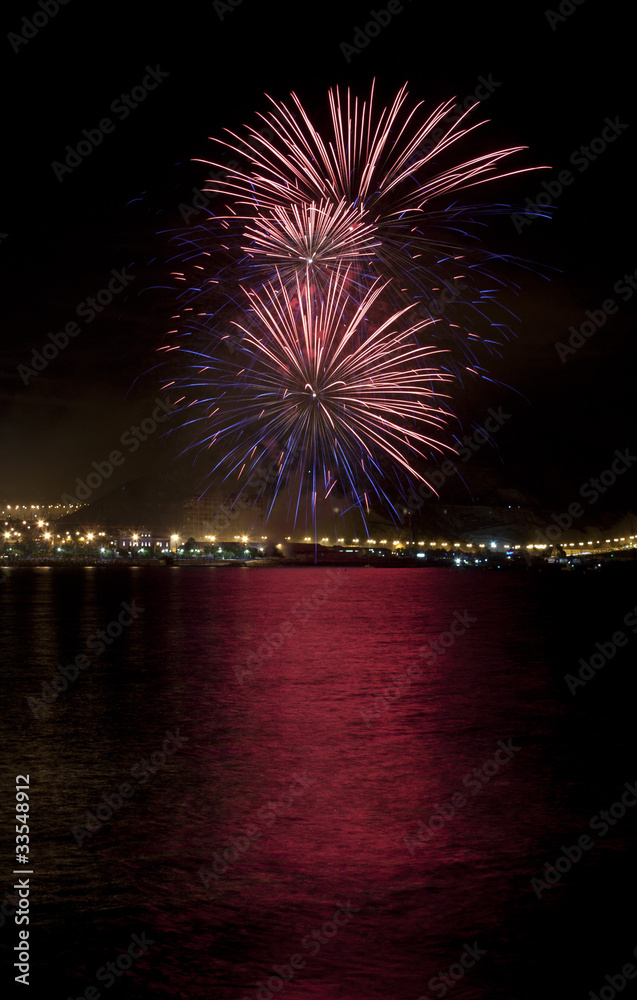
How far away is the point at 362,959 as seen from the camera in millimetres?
7098

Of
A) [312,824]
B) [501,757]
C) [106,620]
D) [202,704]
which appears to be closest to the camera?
[312,824]

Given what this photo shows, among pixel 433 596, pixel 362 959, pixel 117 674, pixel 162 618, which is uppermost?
pixel 433 596

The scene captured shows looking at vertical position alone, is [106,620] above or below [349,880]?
above

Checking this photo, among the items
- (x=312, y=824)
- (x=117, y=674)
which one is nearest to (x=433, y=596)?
(x=117, y=674)

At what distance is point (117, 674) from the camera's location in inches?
990

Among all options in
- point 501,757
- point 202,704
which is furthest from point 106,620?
point 501,757

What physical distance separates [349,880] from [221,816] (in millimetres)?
2729

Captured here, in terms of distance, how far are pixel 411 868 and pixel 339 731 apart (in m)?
7.60

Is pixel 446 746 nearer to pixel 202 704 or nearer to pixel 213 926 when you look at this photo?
pixel 202 704

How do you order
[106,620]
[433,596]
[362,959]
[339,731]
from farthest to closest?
[433,596]
[106,620]
[339,731]
[362,959]

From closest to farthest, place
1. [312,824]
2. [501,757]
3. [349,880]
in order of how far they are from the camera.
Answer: [349,880] < [312,824] < [501,757]

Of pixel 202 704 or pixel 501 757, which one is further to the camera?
pixel 202 704

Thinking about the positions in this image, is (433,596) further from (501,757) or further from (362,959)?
(362,959)

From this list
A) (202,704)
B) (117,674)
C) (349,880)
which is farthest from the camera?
(117,674)
